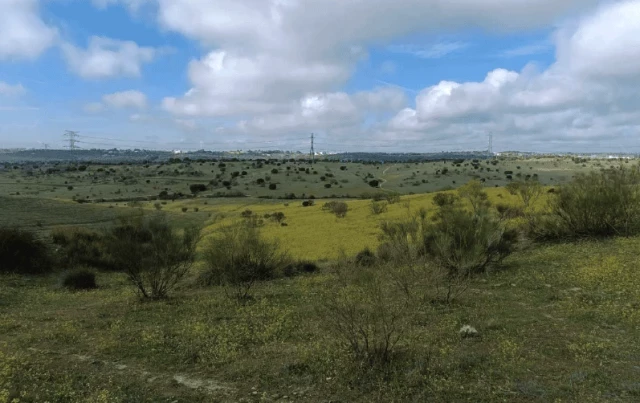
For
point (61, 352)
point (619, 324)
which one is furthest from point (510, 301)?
point (61, 352)

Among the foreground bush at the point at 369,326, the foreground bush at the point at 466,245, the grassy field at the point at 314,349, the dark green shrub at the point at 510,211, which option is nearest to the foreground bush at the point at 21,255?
the grassy field at the point at 314,349

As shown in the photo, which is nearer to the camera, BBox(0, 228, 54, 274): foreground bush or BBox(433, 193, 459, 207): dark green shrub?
BBox(0, 228, 54, 274): foreground bush

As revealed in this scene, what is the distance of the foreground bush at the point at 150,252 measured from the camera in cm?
1772

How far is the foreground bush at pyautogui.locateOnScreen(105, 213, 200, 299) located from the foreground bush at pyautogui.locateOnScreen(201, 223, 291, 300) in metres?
1.13

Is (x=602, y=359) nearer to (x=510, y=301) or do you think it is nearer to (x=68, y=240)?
(x=510, y=301)

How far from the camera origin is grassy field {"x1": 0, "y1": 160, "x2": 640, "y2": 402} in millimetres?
8320

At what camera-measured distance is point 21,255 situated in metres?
25.5

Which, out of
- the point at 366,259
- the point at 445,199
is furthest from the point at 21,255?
the point at 445,199

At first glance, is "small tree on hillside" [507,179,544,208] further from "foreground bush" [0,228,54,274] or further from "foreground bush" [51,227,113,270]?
"foreground bush" [0,228,54,274]

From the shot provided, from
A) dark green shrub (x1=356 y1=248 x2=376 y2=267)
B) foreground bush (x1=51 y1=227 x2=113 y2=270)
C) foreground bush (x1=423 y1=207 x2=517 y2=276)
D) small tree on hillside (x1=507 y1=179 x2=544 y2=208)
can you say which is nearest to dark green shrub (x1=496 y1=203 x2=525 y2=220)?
small tree on hillside (x1=507 y1=179 x2=544 y2=208)

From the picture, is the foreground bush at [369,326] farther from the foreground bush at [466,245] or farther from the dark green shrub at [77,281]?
the dark green shrub at [77,281]

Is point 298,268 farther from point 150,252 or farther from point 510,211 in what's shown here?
point 510,211

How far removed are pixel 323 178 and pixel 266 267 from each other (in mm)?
82872

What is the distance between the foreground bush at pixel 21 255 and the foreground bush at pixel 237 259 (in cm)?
1109
